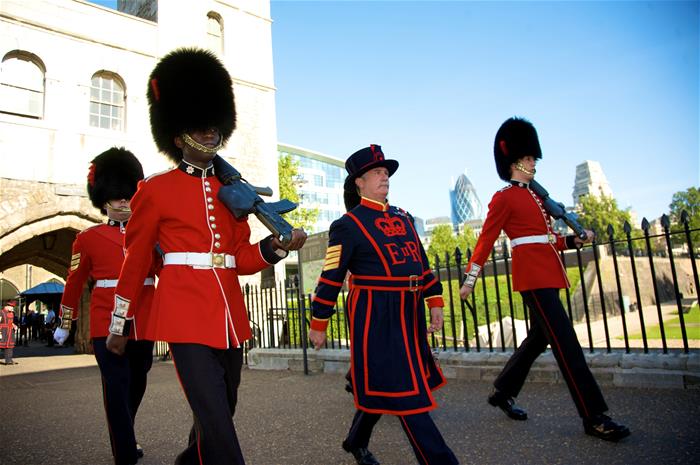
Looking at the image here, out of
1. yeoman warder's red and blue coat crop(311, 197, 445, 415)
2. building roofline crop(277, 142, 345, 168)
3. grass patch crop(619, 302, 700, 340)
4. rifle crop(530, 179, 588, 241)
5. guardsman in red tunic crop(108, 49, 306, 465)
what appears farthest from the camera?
building roofline crop(277, 142, 345, 168)

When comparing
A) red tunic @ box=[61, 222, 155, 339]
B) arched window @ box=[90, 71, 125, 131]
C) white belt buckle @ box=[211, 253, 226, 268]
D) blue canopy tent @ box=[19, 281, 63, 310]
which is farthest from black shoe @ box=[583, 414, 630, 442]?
blue canopy tent @ box=[19, 281, 63, 310]

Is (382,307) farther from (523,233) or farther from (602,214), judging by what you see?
(602,214)

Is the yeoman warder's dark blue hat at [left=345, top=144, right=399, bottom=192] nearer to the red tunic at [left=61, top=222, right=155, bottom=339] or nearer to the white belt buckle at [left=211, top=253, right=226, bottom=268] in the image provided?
the white belt buckle at [left=211, top=253, right=226, bottom=268]

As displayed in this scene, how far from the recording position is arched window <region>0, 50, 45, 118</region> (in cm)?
1251

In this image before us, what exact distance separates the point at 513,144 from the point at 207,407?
12.8 ft

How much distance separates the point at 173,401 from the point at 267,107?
540 inches

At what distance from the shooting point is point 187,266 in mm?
2670

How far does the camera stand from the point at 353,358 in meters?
3.00

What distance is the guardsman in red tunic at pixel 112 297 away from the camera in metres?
3.62

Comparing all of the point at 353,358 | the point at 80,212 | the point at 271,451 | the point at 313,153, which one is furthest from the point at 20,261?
the point at 313,153

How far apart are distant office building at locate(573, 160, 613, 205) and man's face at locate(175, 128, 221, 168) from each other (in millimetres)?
153021

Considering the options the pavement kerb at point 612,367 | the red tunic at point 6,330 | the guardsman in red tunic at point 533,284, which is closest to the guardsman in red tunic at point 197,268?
the guardsman in red tunic at point 533,284

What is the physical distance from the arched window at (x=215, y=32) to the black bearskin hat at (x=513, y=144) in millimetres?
14903

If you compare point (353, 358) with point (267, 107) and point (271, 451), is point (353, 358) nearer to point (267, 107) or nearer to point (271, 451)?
point (271, 451)
